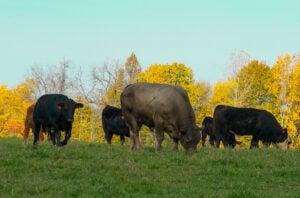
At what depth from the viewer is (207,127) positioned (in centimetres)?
4075

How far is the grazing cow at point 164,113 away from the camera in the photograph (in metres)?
19.1

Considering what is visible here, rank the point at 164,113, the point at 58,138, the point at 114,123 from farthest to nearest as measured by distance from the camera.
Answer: the point at 114,123 < the point at 58,138 < the point at 164,113

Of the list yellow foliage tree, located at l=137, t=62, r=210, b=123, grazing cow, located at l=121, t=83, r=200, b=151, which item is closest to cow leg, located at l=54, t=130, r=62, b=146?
grazing cow, located at l=121, t=83, r=200, b=151

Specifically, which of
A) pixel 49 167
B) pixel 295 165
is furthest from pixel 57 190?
pixel 295 165

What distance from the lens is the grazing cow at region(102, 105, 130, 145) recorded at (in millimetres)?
36500

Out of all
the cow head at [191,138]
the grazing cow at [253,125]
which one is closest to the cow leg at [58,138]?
the cow head at [191,138]

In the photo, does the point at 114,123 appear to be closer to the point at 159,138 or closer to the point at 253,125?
the point at 253,125

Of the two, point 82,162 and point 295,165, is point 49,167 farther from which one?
point 295,165

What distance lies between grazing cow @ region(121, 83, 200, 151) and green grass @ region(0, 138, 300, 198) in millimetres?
2389

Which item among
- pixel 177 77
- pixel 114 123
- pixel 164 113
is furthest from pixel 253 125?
pixel 177 77

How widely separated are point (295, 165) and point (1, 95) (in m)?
79.9

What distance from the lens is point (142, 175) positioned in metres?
13.3

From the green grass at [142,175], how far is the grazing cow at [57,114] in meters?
4.70

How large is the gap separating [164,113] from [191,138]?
144cm
